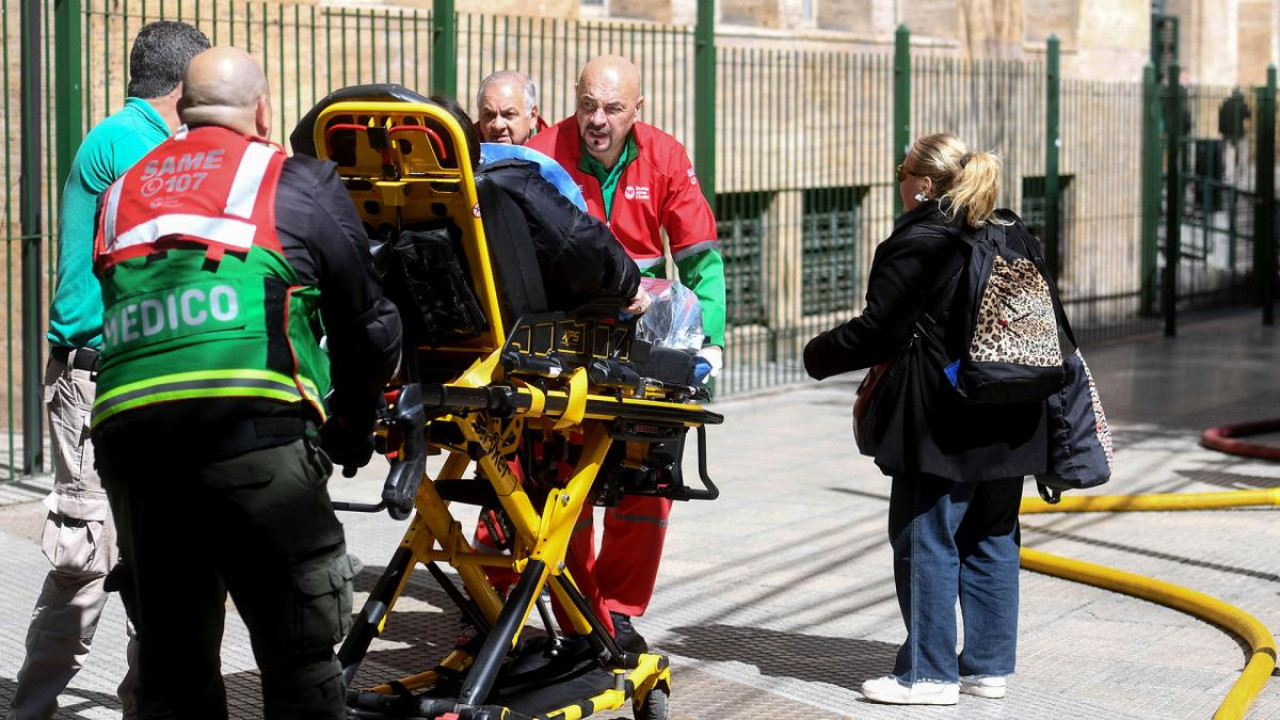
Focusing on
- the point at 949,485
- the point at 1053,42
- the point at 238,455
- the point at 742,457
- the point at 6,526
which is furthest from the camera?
the point at 1053,42

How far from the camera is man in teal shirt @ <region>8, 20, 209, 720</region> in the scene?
16.1ft

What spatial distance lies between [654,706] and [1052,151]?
12.6m

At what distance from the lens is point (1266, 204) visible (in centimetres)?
1938

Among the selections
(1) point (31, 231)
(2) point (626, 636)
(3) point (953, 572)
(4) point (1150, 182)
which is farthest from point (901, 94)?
(2) point (626, 636)

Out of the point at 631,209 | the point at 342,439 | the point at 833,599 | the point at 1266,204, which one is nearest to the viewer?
the point at 342,439

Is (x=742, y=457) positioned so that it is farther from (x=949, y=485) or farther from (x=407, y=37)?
(x=949, y=485)

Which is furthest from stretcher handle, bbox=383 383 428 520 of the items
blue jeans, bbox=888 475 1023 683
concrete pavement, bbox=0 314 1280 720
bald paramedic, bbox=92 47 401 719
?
blue jeans, bbox=888 475 1023 683

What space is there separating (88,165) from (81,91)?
4.40 metres

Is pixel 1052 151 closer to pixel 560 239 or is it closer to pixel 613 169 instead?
pixel 613 169

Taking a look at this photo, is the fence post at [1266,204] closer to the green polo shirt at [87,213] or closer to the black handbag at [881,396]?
the black handbag at [881,396]

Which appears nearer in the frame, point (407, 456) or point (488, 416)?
point (407, 456)

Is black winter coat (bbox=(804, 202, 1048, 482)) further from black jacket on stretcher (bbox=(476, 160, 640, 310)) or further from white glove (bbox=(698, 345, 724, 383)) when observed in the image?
black jacket on stretcher (bbox=(476, 160, 640, 310))

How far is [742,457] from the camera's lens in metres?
10.6

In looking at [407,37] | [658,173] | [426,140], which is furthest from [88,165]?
[407,37]
